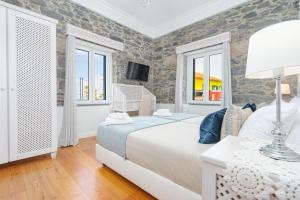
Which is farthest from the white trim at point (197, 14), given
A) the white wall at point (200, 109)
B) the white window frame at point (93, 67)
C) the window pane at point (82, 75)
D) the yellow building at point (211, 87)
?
the window pane at point (82, 75)

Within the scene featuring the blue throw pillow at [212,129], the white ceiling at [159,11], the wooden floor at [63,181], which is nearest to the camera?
the blue throw pillow at [212,129]

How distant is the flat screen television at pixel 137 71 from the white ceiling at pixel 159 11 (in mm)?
1135

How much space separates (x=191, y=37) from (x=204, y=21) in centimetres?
47

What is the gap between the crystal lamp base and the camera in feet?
2.20

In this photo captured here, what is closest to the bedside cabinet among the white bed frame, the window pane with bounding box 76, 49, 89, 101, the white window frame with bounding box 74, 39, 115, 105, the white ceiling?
the white bed frame

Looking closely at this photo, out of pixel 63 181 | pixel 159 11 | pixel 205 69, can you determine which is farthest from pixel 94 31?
pixel 63 181

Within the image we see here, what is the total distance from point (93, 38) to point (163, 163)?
A: 10.4ft

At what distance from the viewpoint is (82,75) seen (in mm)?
3490

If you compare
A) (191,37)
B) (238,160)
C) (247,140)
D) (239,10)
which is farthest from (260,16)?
(238,160)

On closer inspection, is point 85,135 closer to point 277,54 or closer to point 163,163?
point 163,163

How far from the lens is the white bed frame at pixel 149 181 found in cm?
111

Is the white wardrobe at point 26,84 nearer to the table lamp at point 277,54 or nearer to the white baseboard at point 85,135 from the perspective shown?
the white baseboard at point 85,135

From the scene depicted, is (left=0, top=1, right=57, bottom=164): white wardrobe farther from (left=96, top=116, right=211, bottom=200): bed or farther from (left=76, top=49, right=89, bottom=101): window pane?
(left=96, top=116, right=211, bottom=200): bed

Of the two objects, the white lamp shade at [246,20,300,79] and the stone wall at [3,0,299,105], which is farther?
the stone wall at [3,0,299,105]
